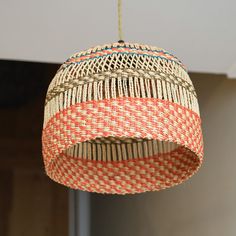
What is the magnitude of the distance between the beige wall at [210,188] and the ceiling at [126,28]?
20 cm

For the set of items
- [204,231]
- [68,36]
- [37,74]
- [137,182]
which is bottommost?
[204,231]

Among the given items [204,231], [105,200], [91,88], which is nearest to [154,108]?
[91,88]

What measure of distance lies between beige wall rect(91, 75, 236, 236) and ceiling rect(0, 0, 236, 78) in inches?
8.0

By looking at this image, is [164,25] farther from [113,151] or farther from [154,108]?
[154,108]

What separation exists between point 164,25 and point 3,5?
2.04 ft

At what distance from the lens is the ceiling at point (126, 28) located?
1931 mm

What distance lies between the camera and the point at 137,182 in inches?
56.4

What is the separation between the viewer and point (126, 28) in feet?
6.56

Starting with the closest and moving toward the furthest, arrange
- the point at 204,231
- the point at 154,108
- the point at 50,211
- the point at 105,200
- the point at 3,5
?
the point at 154,108
the point at 3,5
the point at 204,231
the point at 105,200
the point at 50,211

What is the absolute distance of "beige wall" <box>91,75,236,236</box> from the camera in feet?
7.05

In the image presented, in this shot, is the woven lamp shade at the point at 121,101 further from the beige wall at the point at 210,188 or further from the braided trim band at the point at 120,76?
the beige wall at the point at 210,188

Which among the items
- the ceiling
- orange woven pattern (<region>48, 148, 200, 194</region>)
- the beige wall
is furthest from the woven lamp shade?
the beige wall

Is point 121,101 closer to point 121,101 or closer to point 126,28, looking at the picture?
point 121,101

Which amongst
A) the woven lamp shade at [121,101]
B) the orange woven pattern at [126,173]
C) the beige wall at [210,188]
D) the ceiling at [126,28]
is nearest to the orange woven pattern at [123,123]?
the woven lamp shade at [121,101]
